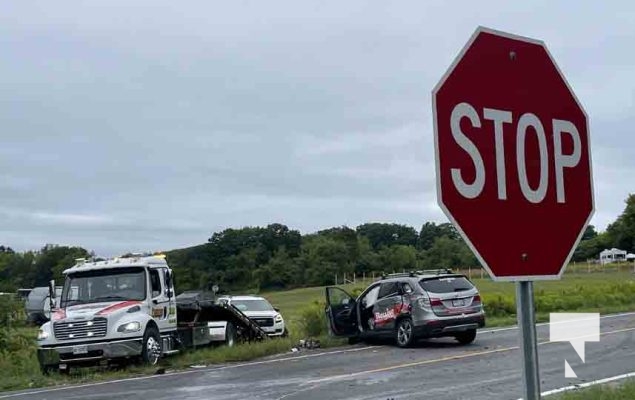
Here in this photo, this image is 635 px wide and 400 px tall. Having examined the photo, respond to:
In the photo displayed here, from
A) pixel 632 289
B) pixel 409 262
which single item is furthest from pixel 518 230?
pixel 409 262

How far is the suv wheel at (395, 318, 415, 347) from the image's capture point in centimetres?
1945

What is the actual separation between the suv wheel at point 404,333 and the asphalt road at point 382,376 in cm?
31

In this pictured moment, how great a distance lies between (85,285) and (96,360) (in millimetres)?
1769

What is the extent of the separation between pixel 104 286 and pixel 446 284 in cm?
760

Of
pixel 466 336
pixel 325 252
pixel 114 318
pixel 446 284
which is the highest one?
pixel 325 252

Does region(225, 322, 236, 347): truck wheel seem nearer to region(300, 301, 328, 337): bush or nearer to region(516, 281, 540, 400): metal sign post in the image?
region(300, 301, 328, 337): bush

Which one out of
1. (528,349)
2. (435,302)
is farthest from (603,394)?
(435,302)

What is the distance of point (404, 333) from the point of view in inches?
780

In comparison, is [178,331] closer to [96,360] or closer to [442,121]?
[96,360]

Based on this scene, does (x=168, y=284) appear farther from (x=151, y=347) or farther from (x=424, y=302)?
(x=424, y=302)

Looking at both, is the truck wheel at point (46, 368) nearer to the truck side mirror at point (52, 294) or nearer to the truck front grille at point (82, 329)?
the truck front grille at point (82, 329)

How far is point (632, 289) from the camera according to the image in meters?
37.2

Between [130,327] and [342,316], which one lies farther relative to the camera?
[342,316]

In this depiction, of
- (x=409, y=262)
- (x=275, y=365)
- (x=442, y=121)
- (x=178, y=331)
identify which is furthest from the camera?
(x=409, y=262)
